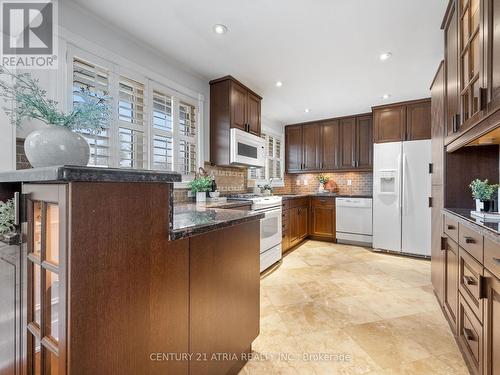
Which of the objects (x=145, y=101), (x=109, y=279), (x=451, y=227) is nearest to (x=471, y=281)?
(x=451, y=227)

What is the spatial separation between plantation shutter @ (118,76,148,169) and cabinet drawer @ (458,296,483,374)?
2.78 m

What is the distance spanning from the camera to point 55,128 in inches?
35.5

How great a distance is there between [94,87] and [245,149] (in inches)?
72.3

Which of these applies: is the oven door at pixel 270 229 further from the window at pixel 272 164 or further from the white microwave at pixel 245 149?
the window at pixel 272 164

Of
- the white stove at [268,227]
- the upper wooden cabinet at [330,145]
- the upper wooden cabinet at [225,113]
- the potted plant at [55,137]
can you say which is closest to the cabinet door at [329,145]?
the upper wooden cabinet at [330,145]

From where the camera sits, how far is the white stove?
2.97 meters

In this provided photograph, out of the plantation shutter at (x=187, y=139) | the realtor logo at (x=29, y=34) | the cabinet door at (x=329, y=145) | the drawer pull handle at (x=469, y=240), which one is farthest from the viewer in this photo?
the cabinet door at (x=329, y=145)

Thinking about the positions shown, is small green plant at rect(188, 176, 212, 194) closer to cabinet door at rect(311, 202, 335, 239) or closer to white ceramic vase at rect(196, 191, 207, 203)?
white ceramic vase at rect(196, 191, 207, 203)

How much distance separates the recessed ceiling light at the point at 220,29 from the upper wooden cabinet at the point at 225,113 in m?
0.91

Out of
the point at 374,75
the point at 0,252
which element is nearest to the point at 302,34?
the point at 374,75

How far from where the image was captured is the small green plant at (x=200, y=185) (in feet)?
9.27

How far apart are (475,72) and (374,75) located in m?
1.78

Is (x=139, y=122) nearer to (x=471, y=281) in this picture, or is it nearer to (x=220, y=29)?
(x=220, y=29)

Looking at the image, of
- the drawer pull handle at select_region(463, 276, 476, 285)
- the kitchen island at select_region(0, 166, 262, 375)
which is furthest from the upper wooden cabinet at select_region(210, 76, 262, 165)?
the drawer pull handle at select_region(463, 276, 476, 285)
